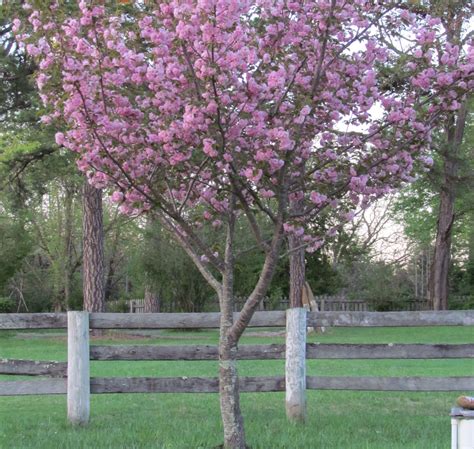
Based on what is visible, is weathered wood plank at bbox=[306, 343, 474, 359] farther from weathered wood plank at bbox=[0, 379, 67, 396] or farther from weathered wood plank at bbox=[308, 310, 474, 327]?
weathered wood plank at bbox=[0, 379, 67, 396]

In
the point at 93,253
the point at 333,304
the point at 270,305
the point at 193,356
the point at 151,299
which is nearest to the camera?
the point at 193,356

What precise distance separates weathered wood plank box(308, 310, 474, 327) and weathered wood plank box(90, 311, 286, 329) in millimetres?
434

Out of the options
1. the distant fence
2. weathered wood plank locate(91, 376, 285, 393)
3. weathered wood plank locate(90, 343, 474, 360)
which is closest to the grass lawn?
weathered wood plank locate(91, 376, 285, 393)

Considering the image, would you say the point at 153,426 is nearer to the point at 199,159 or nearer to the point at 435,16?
the point at 199,159

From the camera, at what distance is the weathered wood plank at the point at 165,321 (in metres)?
7.15

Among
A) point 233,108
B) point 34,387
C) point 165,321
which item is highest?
point 233,108

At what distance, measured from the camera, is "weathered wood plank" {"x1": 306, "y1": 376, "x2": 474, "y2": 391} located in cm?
694

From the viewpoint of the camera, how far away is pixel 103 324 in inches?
282

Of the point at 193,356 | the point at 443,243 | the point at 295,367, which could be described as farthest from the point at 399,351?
the point at 443,243

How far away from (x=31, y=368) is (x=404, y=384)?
11.8 ft

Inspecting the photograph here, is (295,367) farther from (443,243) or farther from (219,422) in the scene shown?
(443,243)

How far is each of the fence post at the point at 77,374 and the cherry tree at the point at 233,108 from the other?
6.02 ft

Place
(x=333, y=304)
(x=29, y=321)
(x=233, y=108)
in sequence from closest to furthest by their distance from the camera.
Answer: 1. (x=233, y=108)
2. (x=29, y=321)
3. (x=333, y=304)

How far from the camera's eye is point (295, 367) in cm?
698
